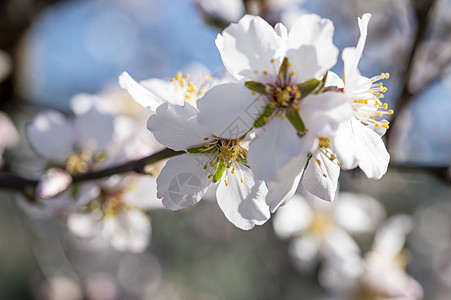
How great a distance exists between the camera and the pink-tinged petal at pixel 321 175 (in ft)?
2.72

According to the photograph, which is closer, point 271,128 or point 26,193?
point 271,128

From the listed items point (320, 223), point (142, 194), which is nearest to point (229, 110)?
point (142, 194)

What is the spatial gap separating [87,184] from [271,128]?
59 centimetres

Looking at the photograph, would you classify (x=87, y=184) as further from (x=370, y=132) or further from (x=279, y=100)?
(x=370, y=132)

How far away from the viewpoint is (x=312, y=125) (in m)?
0.72

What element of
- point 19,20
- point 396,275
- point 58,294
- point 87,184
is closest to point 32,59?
point 19,20

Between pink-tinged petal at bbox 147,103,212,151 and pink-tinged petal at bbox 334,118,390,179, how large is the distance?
255 mm

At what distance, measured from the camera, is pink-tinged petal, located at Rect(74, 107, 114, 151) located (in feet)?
4.18

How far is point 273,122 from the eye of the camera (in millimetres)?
766

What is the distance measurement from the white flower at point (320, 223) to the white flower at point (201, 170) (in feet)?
4.55

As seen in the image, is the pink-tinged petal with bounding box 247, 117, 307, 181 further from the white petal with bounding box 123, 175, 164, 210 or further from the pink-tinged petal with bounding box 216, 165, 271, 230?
the white petal with bounding box 123, 175, 164, 210

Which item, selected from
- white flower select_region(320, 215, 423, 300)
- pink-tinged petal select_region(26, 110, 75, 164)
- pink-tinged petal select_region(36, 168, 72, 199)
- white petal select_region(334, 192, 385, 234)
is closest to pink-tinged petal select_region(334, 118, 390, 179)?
pink-tinged petal select_region(36, 168, 72, 199)

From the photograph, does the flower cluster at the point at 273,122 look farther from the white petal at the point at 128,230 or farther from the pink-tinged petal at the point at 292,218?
the pink-tinged petal at the point at 292,218

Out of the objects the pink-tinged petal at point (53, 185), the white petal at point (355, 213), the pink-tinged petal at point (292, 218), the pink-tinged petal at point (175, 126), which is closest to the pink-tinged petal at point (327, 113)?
the pink-tinged petal at point (175, 126)
